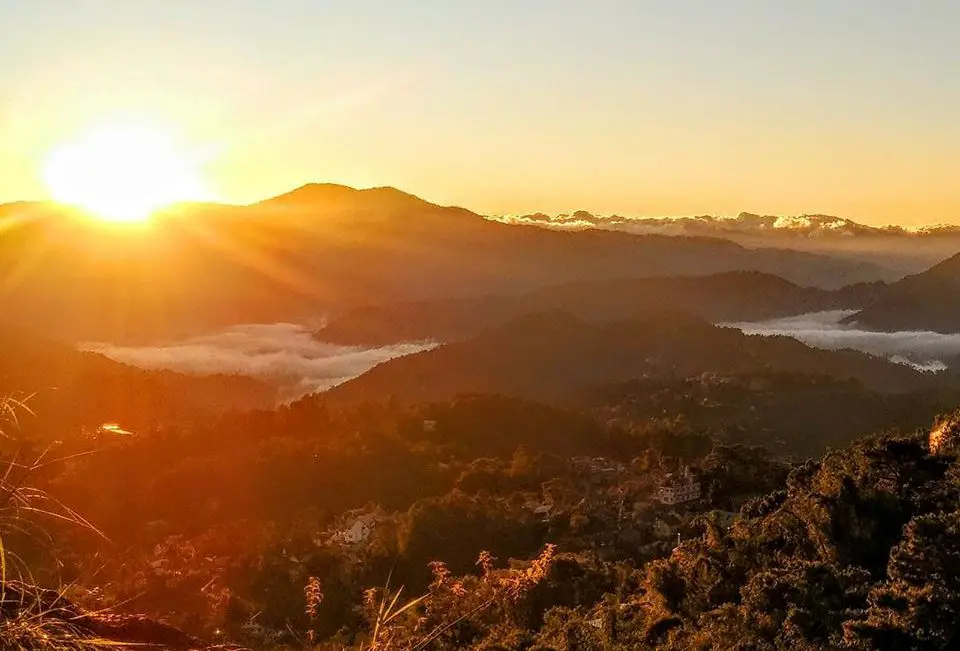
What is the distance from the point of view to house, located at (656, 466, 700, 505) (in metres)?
61.9

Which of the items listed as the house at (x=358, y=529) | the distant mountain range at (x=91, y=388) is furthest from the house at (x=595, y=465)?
the distant mountain range at (x=91, y=388)

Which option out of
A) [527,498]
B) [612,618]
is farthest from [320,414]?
[612,618]

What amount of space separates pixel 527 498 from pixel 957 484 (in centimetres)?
4723

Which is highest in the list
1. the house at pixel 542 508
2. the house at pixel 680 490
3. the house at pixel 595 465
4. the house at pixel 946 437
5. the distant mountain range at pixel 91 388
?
the house at pixel 946 437

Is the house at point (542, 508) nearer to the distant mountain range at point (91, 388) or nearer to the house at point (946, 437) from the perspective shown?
the house at point (946, 437)

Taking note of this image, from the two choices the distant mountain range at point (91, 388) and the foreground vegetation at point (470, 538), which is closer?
the foreground vegetation at point (470, 538)

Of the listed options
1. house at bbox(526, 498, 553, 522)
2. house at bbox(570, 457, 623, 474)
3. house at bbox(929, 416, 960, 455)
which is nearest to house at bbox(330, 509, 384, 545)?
house at bbox(526, 498, 553, 522)

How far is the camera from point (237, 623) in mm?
45125

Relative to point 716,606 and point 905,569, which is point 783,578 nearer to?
point 905,569

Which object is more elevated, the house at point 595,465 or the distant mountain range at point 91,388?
the house at point 595,465

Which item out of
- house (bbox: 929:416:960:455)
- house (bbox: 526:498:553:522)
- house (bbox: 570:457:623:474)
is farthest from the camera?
house (bbox: 570:457:623:474)

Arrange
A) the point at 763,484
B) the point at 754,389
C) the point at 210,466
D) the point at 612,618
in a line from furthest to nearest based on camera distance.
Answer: the point at 754,389
the point at 210,466
the point at 763,484
the point at 612,618

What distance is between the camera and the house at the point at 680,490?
61.9 m

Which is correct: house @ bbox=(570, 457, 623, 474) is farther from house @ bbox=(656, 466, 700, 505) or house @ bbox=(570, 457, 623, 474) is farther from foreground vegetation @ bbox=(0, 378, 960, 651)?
house @ bbox=(656, 466, 700, 505)
